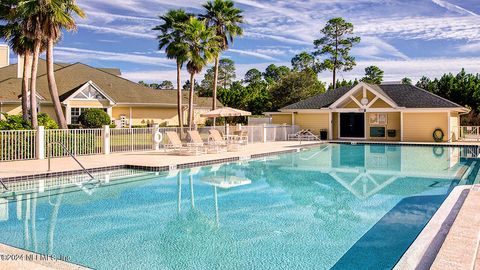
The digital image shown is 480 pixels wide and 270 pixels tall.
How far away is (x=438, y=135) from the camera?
1033 inches

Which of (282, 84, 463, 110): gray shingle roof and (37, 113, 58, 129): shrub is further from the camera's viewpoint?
(282, 84, 463, 110): gray shingle roof

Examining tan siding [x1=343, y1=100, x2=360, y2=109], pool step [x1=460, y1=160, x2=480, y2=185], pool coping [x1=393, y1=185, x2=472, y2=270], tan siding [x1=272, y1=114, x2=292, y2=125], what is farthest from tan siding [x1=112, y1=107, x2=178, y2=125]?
pool coping [x1=393, y1=185, x2=472, y2=270]

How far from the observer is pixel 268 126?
27.0 metres

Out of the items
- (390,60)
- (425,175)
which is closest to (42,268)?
(425,175)

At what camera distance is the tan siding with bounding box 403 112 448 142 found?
26422 mm

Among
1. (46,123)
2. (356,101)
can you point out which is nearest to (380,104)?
(356,101)

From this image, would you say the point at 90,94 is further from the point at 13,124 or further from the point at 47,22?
the point at 13,124

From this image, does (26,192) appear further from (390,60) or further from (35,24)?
(390,60)

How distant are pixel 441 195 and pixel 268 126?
17.7 meters

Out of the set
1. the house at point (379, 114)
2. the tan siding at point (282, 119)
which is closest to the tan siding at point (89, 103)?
the tan siding at point (282, 119)

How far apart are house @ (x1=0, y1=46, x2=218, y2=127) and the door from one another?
13.6 meters

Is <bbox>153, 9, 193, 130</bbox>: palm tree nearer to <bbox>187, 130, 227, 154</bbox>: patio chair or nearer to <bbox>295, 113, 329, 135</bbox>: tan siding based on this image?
<bbox>187, 130, 227, 154</bbox>: patio chair

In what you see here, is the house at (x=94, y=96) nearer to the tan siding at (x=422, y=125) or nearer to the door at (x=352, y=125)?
the door at (x=352, y=125)

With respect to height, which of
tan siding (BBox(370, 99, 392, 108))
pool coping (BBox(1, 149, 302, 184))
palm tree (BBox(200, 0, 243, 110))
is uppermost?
palm tree (BBox(200, 0, 243, 110))
